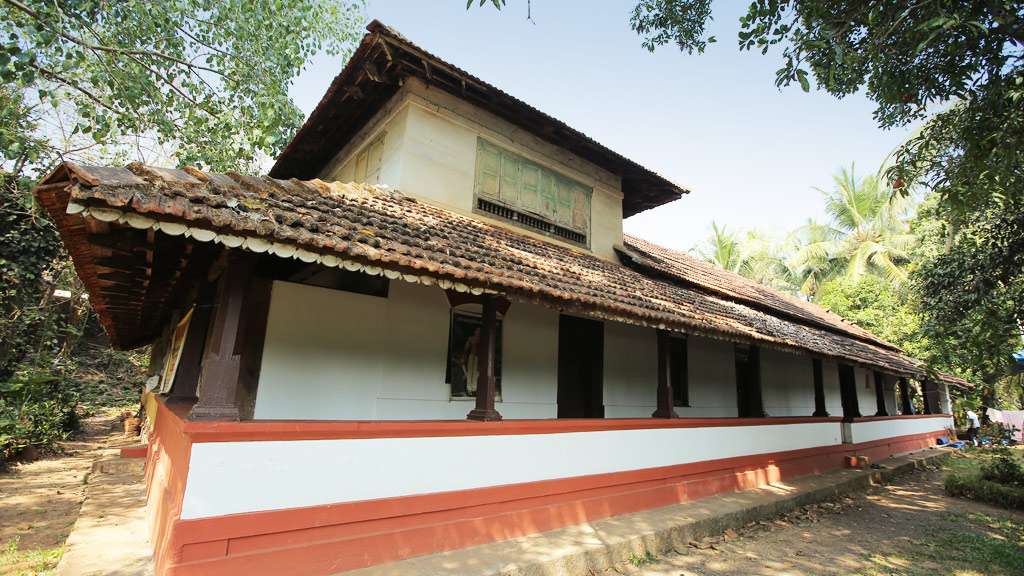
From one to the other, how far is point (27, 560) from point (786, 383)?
1404 centimetres

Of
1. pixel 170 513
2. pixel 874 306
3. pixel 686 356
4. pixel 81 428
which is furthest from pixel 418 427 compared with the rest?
pixel 874 306

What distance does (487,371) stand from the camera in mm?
5148

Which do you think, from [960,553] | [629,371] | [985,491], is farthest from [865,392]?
[629,371]

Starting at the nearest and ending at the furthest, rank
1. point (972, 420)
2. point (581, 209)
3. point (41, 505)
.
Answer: point (41, 505)
point (581, 209)
point (972, 420)

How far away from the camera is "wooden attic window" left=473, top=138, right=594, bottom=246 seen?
7.52 meters

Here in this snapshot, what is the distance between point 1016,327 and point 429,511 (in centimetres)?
793

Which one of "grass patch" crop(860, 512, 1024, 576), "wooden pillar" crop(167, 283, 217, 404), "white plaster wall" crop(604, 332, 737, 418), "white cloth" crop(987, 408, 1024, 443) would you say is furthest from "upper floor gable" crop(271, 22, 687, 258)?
"white cloth" crop(987, 408, 1024, 443)

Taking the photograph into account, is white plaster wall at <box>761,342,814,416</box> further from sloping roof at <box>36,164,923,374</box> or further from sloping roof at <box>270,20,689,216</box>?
sloping roof at <box>270,20,689,216</box>

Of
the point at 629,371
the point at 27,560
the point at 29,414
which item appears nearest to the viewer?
the point at 27,560

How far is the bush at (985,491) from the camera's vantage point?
8203mm

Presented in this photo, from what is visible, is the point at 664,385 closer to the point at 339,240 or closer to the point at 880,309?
the point at 339,240

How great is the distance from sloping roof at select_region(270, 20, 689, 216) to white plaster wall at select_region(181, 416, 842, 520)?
4790 millimetres

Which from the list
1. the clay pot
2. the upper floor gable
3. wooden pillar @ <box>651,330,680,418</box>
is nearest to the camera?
the upper floor gable

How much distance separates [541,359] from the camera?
7.29 m
